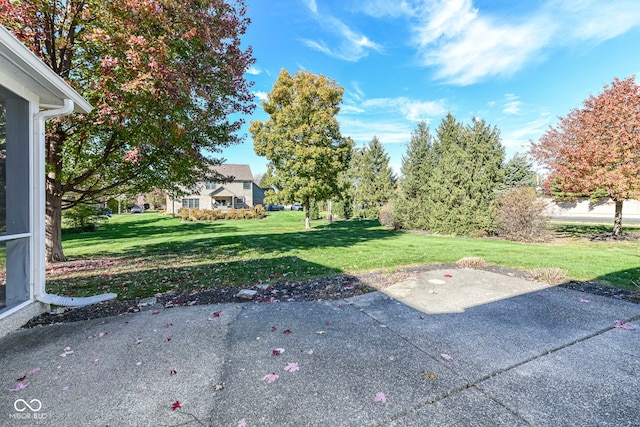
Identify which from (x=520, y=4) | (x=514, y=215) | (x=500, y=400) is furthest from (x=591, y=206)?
(x=500, y=400)

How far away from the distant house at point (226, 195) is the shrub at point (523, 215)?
31.3 m

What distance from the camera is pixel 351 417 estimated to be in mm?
1977

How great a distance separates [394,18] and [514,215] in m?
9.61

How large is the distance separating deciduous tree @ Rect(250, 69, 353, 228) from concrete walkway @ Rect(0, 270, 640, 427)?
12.4 m

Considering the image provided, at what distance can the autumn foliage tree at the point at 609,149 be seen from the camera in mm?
10023

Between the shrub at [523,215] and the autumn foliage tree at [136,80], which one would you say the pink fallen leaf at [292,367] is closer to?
→ the autumn foliage tree at [136,80]

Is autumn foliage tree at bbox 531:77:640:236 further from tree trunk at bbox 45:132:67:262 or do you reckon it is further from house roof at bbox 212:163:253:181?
house roof at bbox 212:163:253:181

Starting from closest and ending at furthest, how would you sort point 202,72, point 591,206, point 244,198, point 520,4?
point 202,72, point 520,4, point 591,206, point 244,198

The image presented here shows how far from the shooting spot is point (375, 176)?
27891 mm

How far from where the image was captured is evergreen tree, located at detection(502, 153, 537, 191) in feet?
48.7

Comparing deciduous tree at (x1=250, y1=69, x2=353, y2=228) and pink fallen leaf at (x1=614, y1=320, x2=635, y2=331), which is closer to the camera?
pink fallen leaf at (x1=614, y1=320, x2=635, y2=331)

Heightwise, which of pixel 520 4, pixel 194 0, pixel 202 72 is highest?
pixel 520 4

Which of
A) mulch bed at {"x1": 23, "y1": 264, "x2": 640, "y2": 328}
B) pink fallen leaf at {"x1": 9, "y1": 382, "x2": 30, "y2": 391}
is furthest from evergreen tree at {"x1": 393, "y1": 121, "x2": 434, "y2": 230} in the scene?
pink fallen leaf at {"x1": 9, "y1": 382, "x2": 30, "y2": 391}

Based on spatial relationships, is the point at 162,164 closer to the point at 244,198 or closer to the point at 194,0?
the point at 194,0
